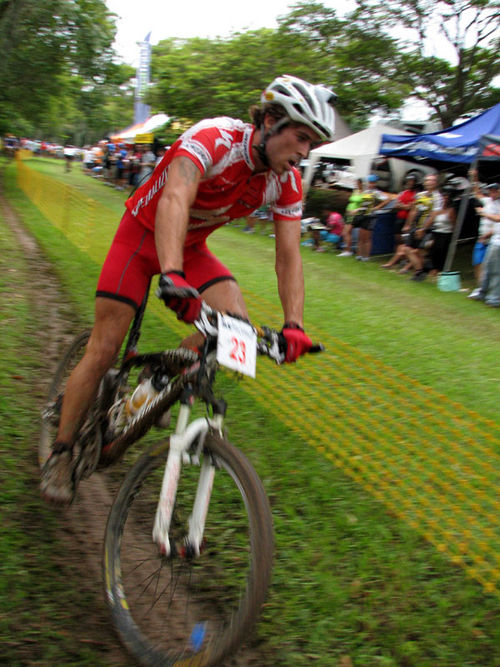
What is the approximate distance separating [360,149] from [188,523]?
17522 millimetres

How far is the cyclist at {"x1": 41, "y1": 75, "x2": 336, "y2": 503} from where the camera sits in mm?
2613

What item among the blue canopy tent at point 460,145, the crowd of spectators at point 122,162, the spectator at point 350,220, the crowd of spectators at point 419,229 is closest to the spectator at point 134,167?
the crowd of spectators at point 122,162

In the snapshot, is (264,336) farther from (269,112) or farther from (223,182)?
(269,112)

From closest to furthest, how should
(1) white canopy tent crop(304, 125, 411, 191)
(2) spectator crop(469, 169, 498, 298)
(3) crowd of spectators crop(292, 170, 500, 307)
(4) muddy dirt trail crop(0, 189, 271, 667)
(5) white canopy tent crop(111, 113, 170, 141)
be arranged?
1. (4) muddy dirt trail crop(0, 189, 271, 667)
2. (3) crowd of spectators crop(292, 170, 500, 307)
3. (2) spectator crop(469, 169, 498, 298)
4. (1) white canopy tent crop(304, 125, 411, 191)
5. (5) white canopy tent crop(111, 113, 170, 141)

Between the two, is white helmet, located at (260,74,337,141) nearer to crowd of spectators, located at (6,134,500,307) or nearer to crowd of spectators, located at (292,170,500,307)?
crowd of spectators, located at (6,134,500,307)

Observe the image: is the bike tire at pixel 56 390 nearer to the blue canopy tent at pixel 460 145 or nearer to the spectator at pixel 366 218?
the blue canopy tent at pixel 460 145

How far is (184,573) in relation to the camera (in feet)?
8.18

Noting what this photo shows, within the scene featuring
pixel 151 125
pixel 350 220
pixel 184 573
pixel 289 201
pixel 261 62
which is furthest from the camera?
pixel 151 125

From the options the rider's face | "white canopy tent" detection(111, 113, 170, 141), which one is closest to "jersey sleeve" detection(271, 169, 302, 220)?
the rider's face

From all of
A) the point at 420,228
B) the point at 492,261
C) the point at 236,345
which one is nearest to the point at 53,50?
the point at 420,228

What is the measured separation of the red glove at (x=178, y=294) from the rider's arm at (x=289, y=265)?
0.94m

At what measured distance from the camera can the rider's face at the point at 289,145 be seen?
105 inches

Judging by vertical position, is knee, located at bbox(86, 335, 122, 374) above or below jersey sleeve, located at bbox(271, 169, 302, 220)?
below

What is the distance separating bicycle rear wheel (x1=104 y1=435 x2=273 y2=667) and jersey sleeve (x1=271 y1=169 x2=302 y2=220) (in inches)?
54.9
